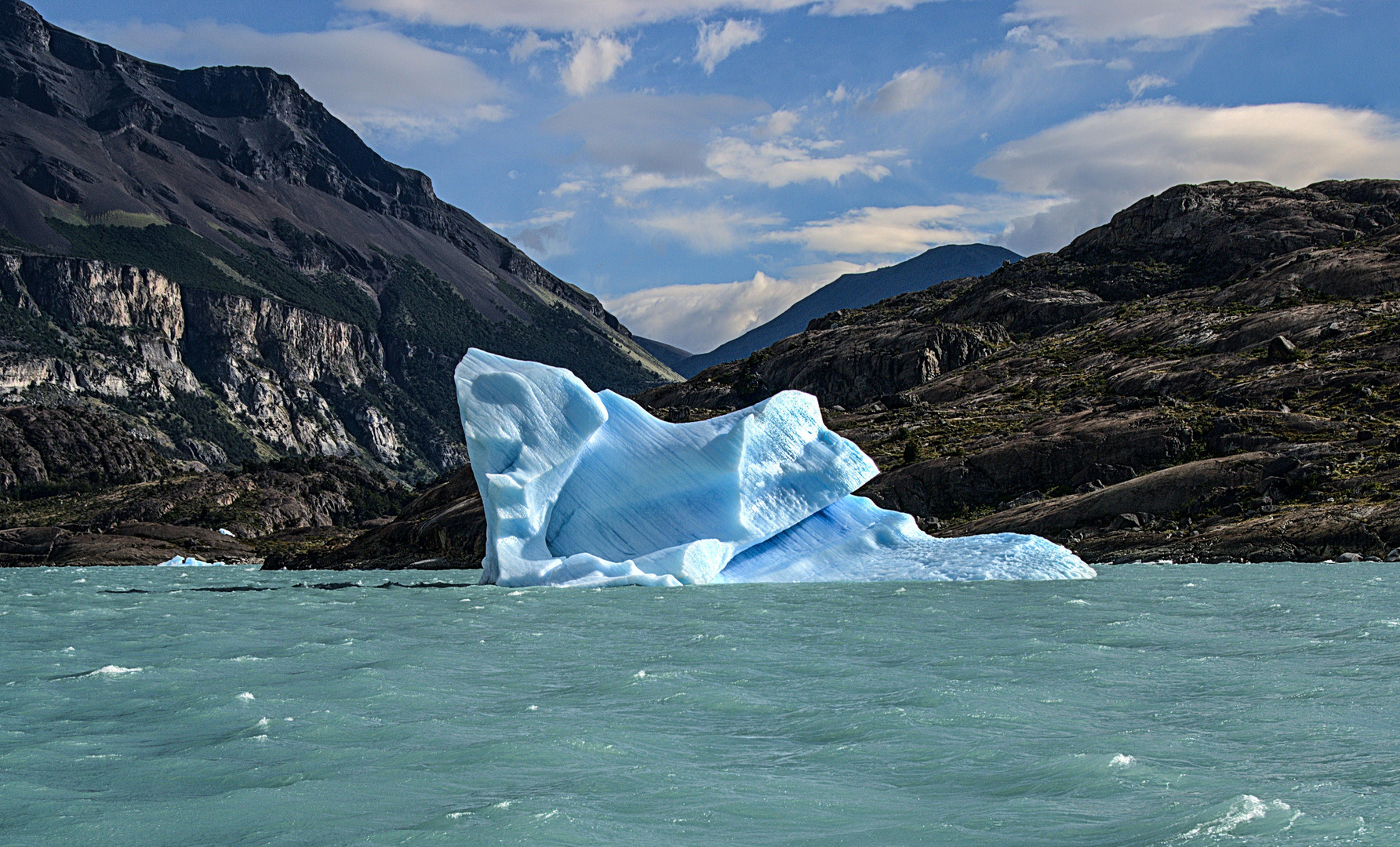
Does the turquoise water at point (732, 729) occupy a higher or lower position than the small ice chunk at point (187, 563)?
lower

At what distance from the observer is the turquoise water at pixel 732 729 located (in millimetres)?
8891

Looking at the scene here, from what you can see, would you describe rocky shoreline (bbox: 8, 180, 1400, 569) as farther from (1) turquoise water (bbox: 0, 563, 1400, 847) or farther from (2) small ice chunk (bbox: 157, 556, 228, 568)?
(1) turquoise water (bbox: 0, 563, 1400, 847)

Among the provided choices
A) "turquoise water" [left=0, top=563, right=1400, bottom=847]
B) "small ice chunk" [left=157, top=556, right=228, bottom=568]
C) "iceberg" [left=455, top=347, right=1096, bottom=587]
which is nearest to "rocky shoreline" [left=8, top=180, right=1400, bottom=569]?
"small ice chunk" [left=157, top=556, right=228, bottom=568]

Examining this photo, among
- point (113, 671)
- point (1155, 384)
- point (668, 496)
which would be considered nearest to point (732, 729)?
point (113, 671)

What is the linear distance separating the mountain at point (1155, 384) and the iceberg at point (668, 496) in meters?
11.2

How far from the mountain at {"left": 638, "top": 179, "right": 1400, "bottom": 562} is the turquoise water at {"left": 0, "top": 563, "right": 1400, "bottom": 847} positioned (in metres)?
17.6

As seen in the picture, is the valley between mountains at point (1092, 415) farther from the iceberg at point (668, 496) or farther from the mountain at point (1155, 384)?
the iceberg at point (668, 496)

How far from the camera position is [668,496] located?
33.5m

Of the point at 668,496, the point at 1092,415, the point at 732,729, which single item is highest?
the point at 1092,415

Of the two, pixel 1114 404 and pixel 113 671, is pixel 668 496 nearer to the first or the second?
pixel 113 671

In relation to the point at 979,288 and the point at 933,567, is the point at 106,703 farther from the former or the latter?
the point at 979,288

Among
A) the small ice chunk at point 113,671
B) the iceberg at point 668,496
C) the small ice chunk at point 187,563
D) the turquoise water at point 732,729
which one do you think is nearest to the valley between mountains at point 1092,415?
the small ice chunk at point 187,563

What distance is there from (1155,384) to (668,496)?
37.7 metres

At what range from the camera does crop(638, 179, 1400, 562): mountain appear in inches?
1592
